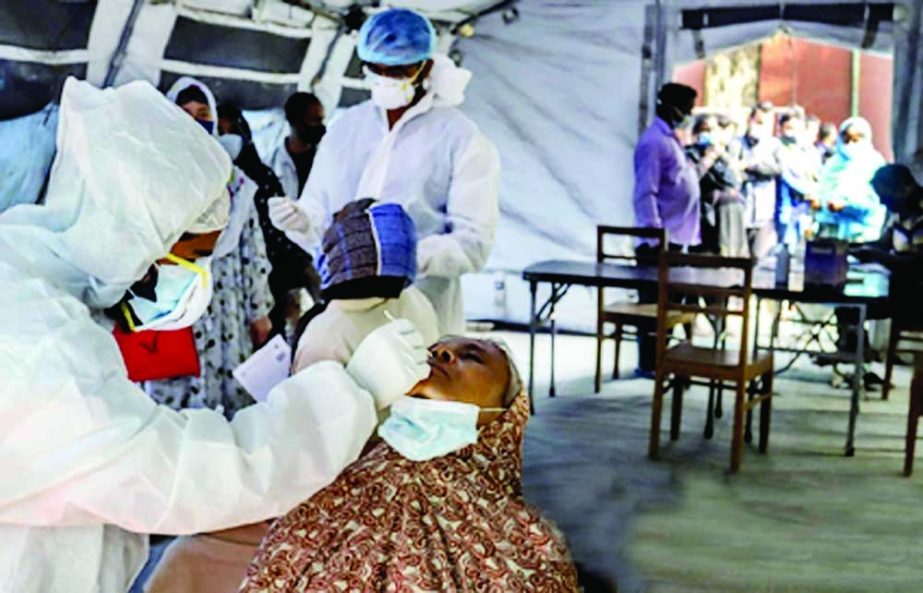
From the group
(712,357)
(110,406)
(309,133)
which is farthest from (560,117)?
(110,406)

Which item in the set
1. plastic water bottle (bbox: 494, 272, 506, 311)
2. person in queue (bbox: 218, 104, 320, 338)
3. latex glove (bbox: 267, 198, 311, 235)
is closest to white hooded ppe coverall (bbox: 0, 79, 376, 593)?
latex glove (bbox: 267, 198, 311, 235)

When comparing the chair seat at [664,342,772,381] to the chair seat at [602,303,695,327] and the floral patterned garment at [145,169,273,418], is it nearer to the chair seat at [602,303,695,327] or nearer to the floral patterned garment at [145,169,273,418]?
the chair seat at [602,303,695,327]

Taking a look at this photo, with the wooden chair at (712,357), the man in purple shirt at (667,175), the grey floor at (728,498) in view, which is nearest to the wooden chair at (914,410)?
the grey floor at (728,498)

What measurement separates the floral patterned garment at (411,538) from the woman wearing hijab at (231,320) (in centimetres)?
113

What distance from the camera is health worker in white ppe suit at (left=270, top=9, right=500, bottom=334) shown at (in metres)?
2.63

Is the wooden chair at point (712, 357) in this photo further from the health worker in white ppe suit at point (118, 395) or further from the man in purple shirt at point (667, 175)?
the health worker in white ppe suit at point (118, 395)

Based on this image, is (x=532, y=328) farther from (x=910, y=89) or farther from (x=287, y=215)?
(x=910, y=89)

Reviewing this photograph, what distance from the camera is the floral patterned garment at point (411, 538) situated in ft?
5.11

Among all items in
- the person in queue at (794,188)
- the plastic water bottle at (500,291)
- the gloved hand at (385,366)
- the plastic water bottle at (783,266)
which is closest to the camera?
the gloved hand at (385,366)

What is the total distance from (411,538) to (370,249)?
51cm

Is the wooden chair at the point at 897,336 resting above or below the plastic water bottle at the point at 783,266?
below

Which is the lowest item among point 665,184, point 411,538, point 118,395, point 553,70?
point 411,538

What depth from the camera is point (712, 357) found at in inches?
144

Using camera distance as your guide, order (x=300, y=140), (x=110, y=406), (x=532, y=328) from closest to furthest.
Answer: (x=110, y=406)
(x=532, y=328)
(x=300, y=140)
